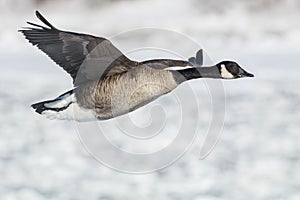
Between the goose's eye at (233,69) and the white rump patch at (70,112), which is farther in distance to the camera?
the goose's eye at (233,69)

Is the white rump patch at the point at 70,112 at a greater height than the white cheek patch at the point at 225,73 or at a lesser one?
lesser

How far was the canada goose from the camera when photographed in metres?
2.64

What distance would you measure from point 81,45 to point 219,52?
4.75 m

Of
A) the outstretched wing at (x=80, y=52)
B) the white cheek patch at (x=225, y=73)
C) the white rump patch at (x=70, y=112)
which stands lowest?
the white rump patch at (x=70, y=112)

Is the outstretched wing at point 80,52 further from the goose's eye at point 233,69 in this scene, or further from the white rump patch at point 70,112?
the goose's eye at point 233,69

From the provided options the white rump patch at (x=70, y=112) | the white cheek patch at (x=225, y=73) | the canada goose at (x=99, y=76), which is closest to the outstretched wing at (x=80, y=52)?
the canada goose at (x=99, y=76)

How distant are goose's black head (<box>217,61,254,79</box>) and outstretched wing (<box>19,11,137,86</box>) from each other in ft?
1.39

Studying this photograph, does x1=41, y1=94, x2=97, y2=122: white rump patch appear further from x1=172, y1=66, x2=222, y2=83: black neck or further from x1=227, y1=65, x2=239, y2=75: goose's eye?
x1=227, y1=65, x2=239, y2=75: goose's eye

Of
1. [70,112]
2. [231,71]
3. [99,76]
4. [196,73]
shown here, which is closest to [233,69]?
[231,71]

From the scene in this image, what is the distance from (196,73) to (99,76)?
43 centimetres

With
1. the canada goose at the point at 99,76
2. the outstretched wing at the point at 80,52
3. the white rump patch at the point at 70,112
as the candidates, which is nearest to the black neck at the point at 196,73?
the canada goose at the point at 99,76

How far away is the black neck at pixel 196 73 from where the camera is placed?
2.76 meters

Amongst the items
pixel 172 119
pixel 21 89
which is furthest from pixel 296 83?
pixel 21 89

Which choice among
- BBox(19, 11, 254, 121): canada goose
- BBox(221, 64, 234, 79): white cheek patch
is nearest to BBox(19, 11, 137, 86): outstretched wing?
BBox(19, 11, 254, 121): canada goose
